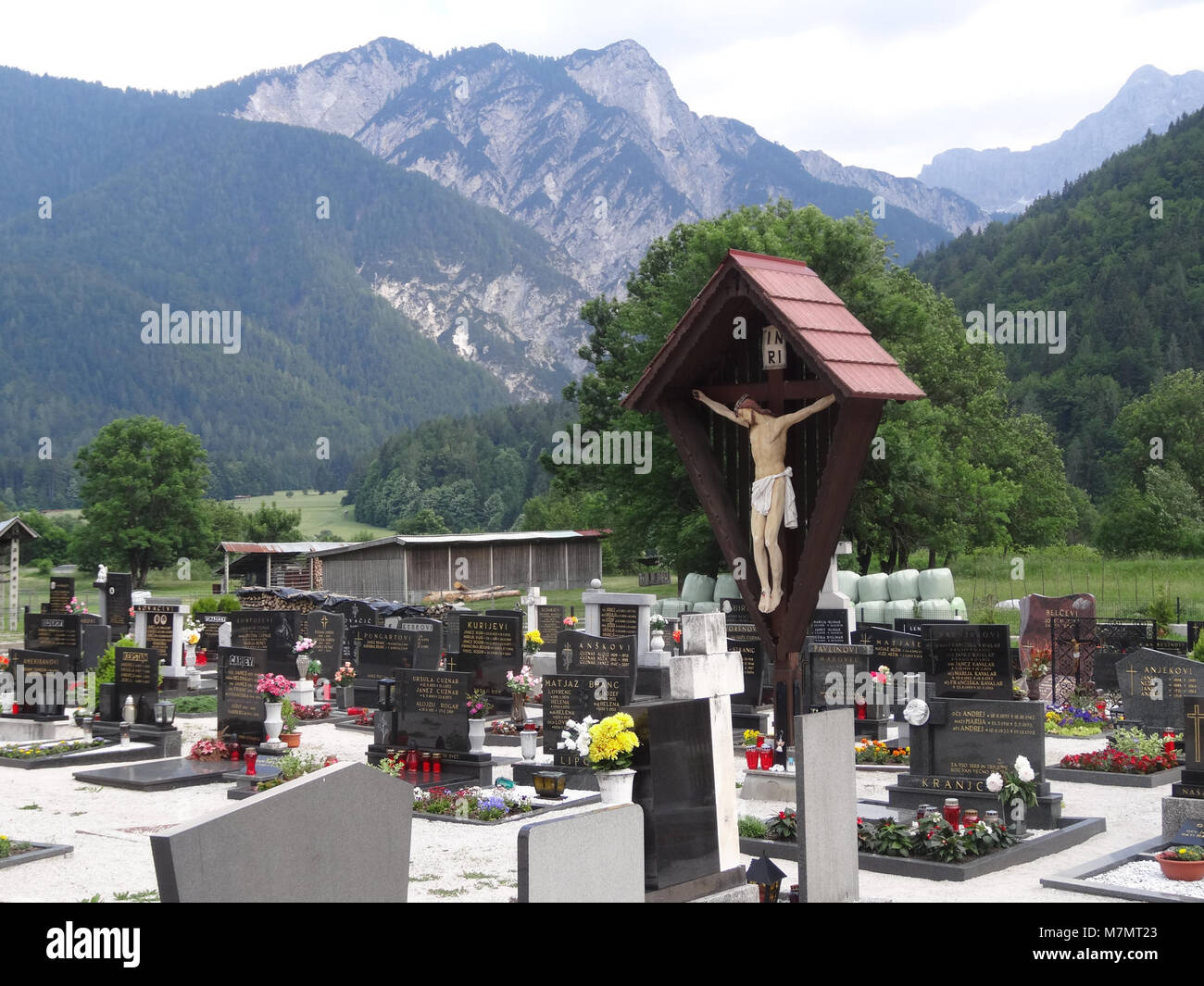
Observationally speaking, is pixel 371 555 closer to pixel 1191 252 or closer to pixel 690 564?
pixel 690 564

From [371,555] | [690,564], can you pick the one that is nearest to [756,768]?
[690,564]

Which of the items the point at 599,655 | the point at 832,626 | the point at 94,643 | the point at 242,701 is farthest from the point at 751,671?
the point at 94,643

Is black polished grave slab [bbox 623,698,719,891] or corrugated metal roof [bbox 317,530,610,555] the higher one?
corrugated metal roof [bbox 317,530,610,555]

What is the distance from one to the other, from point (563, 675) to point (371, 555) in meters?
36.5

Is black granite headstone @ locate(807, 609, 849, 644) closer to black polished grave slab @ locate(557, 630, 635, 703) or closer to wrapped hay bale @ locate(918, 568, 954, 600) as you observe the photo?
black polished grave slab @ locate(557, 630, 635, 703)

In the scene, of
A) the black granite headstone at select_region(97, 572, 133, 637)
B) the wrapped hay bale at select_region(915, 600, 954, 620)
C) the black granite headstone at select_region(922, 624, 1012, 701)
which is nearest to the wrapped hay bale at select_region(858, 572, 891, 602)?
the wrapped hay bale at select_region(915, 600, 954, 620)

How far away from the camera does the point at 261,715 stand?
16906mm

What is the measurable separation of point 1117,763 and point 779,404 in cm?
587

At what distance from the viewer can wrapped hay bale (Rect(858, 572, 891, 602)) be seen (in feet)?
101

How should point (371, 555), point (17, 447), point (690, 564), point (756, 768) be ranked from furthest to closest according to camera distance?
point (17, 447) → point (371, 555) → point (690, 564) → point (756, 768)

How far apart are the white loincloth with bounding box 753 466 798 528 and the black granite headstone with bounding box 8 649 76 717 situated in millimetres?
10633

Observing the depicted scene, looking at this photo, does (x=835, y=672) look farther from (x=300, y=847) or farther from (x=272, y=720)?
(x=300, y=847)

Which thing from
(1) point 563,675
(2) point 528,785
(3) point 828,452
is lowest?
(2) point 528,785

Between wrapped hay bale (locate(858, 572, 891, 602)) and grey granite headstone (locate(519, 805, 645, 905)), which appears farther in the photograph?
wrapped hay bale (locate(858, 572, 891, 602))
